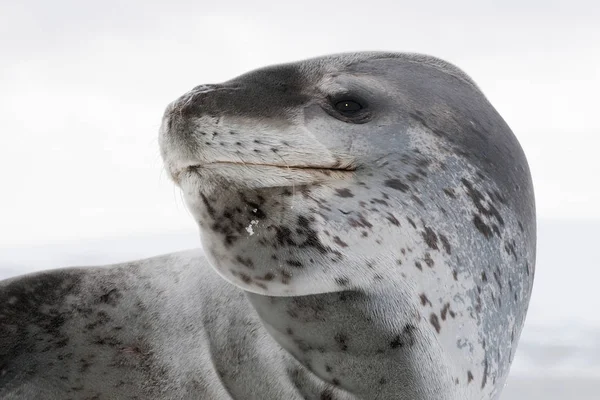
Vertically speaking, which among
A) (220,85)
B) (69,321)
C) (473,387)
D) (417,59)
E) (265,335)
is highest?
(417,59)

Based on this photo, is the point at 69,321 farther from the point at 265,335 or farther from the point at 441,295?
the point at 441,295

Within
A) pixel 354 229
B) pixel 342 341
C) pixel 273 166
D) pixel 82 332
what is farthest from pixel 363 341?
pixel 82 332

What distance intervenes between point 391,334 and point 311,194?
0.32m

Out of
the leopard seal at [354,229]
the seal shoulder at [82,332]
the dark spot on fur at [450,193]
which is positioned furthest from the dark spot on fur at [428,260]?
the seal shoulder at [82,332]

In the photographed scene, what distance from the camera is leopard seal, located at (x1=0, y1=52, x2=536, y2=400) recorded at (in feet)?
5.56

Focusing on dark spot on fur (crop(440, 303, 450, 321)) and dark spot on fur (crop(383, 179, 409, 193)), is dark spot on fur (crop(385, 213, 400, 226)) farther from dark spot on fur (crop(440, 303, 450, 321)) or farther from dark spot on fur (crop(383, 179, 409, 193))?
dark spot on fur (crop(440, 303, 450, 321))

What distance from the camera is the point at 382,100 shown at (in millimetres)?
1850

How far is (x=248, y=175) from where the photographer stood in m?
1.68

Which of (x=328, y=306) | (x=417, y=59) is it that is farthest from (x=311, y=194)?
(x=417, y=59)

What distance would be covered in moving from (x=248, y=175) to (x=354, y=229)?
217mm

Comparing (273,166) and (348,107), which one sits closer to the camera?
(273,166)

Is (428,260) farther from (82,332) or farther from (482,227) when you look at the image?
(82,332)

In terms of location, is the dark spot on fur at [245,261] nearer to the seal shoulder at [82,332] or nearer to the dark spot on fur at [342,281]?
the dark spot on fur at [342,281]

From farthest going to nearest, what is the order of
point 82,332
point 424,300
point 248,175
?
point 82,332, point 424,300, point 248,175
